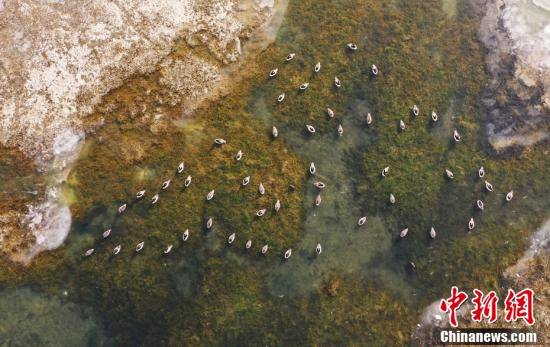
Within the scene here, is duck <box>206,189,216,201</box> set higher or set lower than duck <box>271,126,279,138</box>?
lower

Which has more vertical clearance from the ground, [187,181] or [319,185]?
[187,181]

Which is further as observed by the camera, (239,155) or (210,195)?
(239,155)

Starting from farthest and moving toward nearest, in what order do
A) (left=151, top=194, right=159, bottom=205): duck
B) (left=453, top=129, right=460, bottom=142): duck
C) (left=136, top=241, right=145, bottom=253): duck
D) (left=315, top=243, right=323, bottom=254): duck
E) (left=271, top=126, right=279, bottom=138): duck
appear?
(left=453, top=129, right=460, bottom=142): duck < (left=271, top=126, right=279, bottom=138): duck < (left=315, top=243, right=323, bottom=254): duck < (left=151, top=194, right=159, bottom=205): duck < (left=136, top=241, right=145, bottom=253): duck

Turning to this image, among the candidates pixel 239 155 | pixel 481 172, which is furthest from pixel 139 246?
pixel 481 172

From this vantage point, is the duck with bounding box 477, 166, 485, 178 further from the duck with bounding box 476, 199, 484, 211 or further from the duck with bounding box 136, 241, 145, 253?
the duck with bounding box 136, 241, 145, 253

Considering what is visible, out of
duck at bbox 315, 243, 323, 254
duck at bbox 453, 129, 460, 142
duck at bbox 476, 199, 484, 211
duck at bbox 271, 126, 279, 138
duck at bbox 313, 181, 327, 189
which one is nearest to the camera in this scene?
duck at bbox 315, 243, 323, 254

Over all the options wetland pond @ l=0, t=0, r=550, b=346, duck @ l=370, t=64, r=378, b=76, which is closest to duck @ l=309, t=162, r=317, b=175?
wetland pond @ l=0, t=0, r=550, b=346

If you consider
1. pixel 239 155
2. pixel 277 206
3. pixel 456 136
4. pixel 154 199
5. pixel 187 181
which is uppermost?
pixel 239 155

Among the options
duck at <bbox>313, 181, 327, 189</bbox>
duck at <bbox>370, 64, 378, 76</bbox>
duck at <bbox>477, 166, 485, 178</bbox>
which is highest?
duck at <bbox>370, 64, 378, 76</bbox>

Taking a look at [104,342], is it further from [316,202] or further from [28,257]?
[316,202]

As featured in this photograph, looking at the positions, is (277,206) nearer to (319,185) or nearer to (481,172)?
(319,185)
